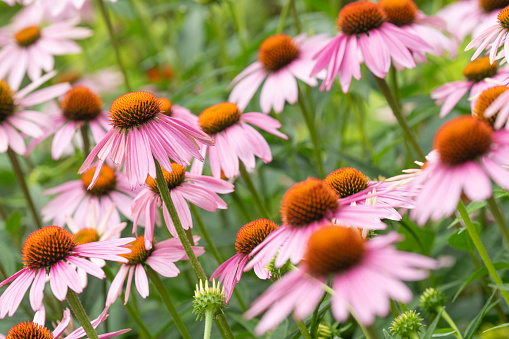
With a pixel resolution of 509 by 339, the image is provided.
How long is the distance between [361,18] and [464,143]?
1.52 feet

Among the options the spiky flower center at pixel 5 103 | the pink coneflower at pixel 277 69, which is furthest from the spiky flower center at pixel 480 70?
the spiky flower center at pixel 5 103

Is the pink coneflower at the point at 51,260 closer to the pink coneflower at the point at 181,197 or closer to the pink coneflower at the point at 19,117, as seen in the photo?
the pink coneflower at the point at 181,197

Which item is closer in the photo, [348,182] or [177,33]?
[348,182]

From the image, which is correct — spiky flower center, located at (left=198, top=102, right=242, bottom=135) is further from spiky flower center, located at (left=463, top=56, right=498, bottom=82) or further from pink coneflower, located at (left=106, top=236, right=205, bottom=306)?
spiky flower center, located at (left=463, top=56, right=498, bottom=82)

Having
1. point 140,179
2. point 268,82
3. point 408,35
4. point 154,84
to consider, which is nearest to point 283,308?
point 140,179

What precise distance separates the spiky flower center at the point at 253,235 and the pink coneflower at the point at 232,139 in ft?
0.51

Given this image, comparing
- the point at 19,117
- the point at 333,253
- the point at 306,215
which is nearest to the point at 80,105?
the point at 19,117

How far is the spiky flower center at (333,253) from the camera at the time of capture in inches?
18.7

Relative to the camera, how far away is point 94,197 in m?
1.14

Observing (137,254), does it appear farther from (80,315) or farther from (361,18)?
(361,18)

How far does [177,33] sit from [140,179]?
1201 millimetres

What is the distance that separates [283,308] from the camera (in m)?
0.44

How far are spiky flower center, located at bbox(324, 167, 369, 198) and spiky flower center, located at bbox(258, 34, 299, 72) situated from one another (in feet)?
1.58

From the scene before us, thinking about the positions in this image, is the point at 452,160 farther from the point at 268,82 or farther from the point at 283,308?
the point at 268,82
